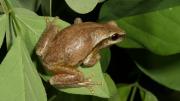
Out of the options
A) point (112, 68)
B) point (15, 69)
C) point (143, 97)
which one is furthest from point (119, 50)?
point (15, 69)

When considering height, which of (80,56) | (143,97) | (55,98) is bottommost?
(143,97)

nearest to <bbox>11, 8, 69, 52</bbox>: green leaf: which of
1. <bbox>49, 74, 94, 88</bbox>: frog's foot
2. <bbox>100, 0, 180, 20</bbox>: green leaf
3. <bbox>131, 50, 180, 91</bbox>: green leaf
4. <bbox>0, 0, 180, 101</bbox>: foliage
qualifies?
<bbox>0, 0, 180, 101</bbox>: foliage

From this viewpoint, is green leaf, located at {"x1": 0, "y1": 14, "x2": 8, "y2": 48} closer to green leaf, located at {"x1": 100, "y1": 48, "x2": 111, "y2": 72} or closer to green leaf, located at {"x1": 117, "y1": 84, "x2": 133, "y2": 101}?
green leaf, located at {"x1": 100, "y1": 48, "x2": 111, "y2": 72}

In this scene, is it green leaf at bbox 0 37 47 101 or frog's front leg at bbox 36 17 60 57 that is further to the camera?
frog's front leg at bbox 36 17 60 57

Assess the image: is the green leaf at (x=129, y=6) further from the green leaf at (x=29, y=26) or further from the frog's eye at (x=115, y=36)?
the green leaf at (x=29, y=26)

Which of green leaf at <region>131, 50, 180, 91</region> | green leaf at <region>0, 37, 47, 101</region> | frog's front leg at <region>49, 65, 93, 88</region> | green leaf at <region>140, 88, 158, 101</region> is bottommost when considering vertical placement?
green leaf at <region>140, 88, 158, 101</region>

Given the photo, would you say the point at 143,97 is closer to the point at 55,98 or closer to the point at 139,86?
the point at 139,86

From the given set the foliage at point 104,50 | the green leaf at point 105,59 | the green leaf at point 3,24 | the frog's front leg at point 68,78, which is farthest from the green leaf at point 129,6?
the green leaf at point 3,24
